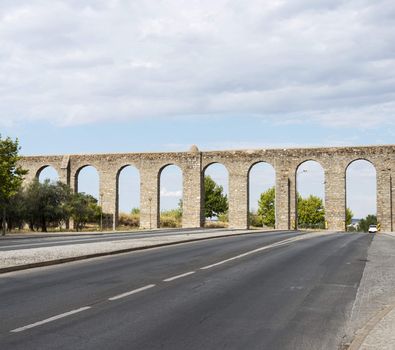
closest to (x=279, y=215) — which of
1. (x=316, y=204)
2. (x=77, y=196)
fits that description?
(x=77, y=196)

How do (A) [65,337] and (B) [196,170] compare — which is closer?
(A) [65,337]

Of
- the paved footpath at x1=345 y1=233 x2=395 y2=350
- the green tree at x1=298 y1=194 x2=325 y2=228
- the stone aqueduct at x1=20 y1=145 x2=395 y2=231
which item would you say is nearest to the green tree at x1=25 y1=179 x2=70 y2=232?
the stone aqueduct at x1=20 y1=145 x2=395 y2=231

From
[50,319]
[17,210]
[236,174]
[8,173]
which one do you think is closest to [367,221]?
[236,174]

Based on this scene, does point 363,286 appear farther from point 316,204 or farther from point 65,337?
point 316,204

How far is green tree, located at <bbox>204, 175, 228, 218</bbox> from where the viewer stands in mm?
93938

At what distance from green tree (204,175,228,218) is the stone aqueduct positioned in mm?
33680

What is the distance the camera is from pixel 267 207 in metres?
104

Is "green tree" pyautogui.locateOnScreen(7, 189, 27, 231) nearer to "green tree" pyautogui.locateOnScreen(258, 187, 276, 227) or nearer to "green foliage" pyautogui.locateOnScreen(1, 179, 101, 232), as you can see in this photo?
"green foliage" pyautogui.locateOnScreen(1, 179, 101, 232)

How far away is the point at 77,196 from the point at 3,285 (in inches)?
1737

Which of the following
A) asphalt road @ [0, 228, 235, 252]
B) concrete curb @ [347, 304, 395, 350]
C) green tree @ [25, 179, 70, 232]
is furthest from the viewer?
green tree @ [25, 179, 70, 232]

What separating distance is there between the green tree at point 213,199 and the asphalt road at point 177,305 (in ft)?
257

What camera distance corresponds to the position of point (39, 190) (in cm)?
5019

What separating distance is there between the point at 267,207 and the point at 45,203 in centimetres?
5981

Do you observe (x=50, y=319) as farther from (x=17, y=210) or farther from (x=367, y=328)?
(x=17, y=210)
